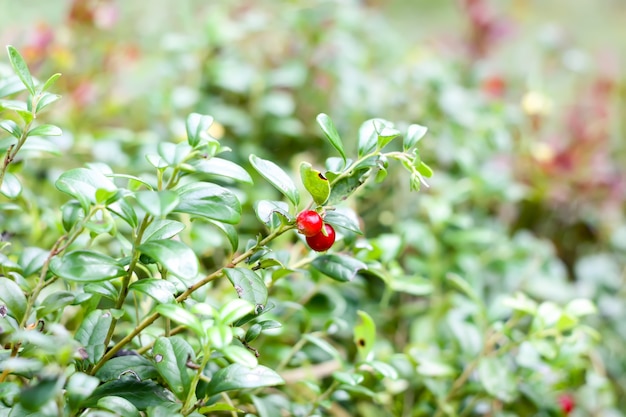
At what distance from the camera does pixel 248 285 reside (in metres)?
0.60

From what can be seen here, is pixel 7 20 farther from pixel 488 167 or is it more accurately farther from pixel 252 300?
pixel 252 300

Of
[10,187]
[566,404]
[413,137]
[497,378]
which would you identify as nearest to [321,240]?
[413,137]

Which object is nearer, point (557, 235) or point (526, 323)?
point (526, 323)

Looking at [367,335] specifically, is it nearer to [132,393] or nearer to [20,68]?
[132,393]

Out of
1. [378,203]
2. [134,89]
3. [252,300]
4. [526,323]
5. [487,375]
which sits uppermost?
[134,89]

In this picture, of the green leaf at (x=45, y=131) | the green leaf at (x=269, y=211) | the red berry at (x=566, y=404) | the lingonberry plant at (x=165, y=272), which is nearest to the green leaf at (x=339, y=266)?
the lingonberry plant at (x=165, y=272)

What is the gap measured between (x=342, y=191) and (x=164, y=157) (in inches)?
7.5

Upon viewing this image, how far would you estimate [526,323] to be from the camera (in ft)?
4.24

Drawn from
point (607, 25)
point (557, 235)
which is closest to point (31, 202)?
point (557, 235)

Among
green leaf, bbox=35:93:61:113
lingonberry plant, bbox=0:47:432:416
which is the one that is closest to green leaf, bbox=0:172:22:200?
lingonberry plant, bbox=0:47:432:416

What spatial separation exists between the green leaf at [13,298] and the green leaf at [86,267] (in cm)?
9

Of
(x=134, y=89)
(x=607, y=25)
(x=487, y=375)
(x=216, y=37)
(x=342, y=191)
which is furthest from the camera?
(x=607, y=25)

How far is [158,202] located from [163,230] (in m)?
0.12

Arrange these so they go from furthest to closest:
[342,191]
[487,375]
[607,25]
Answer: [607,25]
[487,375]
[342,191]
